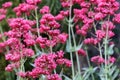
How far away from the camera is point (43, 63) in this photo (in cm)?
233

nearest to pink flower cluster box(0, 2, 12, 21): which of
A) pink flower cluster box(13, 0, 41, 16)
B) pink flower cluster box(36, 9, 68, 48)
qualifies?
pink flower cluster box(13, 0, 41, 16)

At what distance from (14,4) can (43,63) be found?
7.54 feet

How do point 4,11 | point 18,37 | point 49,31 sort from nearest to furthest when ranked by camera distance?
point 18,37, point 49,31, point 4,11

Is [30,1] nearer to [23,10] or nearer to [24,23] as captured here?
[23,10]

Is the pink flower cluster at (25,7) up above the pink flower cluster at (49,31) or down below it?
above

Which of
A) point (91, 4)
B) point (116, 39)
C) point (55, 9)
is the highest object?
point (91, 4)

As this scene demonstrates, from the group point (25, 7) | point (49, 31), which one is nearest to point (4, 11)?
point (25, 7)

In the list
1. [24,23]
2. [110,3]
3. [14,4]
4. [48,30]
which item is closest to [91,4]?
[110,3]

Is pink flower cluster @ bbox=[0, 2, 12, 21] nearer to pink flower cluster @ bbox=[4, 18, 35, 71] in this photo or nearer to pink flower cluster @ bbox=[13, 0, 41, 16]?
pink flower cluster @ bbox=[13, 0, 41, 16]

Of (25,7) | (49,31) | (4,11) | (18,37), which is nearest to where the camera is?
(18,37)

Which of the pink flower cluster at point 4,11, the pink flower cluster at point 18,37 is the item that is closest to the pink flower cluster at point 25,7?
the pink flower cluster at point 4,11

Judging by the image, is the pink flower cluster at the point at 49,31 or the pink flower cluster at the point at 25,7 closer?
the pink flower cluster at the point at 49,31

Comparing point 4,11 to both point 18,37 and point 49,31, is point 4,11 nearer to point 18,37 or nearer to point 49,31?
point 49,31

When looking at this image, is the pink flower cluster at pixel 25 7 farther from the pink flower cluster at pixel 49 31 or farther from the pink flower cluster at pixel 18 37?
the pink flower cluster at pixel 18 37
